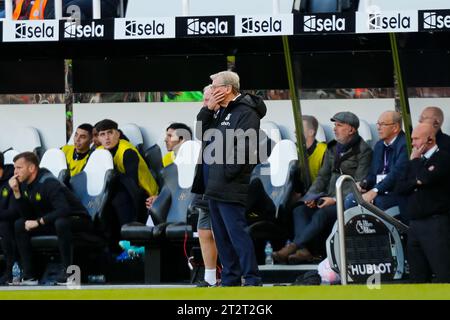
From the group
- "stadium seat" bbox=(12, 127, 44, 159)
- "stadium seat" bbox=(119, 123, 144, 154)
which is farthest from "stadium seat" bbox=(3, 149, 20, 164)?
"stadium seat" bbox=(119, 123, 144, 154)

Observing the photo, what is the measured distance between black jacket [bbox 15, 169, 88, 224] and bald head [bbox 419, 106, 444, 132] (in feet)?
10.8

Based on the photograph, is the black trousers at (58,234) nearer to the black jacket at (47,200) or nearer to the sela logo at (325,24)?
the black jacket at (47,200)

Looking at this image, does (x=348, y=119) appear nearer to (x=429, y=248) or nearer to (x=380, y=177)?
(x=380, y=177)

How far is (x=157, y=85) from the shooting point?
45.3 feet


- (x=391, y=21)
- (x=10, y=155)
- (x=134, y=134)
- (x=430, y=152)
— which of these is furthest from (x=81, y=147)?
(x=430, y=152)

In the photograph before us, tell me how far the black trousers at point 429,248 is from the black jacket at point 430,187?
0.07 metres

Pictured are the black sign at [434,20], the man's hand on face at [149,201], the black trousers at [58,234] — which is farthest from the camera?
the man's hand on face at [149,201]

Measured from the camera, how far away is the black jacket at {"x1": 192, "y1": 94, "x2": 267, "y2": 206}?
10.2 m

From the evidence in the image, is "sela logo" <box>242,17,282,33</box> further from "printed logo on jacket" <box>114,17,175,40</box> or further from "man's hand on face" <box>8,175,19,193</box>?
"man's hand on face" <box>8,175,19,193</box>

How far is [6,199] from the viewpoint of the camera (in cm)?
1308

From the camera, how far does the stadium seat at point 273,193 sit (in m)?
12.4

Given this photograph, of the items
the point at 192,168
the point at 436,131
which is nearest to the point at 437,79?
the point at 436,131

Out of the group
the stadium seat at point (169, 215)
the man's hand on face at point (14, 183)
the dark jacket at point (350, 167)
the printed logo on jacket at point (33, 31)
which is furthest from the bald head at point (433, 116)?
the man's hand on face at point (14, 183)
